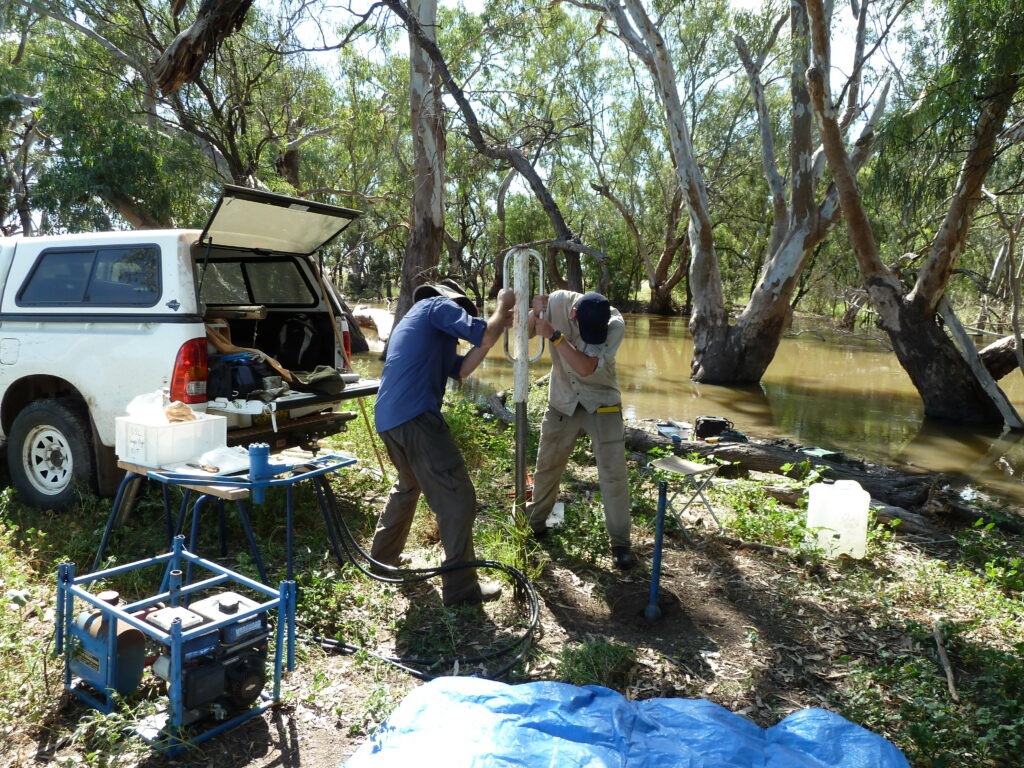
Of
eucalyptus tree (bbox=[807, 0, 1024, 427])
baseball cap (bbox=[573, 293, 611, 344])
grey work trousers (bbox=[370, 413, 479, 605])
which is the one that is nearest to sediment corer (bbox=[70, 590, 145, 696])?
grey work trousers (bbox=[370, 413, 479, 605])

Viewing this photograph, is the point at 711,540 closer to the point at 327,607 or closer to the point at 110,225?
the point at 327,607

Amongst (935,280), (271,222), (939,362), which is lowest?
(939,362)

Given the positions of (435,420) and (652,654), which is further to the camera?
(435,420)

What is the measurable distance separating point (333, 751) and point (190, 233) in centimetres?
351

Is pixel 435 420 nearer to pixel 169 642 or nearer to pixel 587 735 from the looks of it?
pixel 169 642

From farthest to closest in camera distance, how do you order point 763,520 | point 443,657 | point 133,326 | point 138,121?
point 138,121, point 763,520, point 133,326, point 443,657

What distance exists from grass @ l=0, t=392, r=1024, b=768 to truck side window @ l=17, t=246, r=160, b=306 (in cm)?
145

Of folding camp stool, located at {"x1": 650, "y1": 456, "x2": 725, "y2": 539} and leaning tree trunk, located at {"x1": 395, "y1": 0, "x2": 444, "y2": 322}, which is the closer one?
folding camp stool, located at {"x1": 650, "y1": 456, "x2": 725, "y2": 539}

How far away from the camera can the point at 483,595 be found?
4.15 meters

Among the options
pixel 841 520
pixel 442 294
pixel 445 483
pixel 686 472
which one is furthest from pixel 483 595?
pixel 841 520

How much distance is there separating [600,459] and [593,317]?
3.06 ft

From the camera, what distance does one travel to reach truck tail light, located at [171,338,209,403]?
14.8 ft

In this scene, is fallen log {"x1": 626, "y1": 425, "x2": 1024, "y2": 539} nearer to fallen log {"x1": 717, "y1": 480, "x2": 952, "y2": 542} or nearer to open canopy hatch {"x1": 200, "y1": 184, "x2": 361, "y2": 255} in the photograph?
fallen log {"x1": 717, "y1": 480, "x2": 952, "y2": 542}

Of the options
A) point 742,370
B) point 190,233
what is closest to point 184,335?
point 190,233
